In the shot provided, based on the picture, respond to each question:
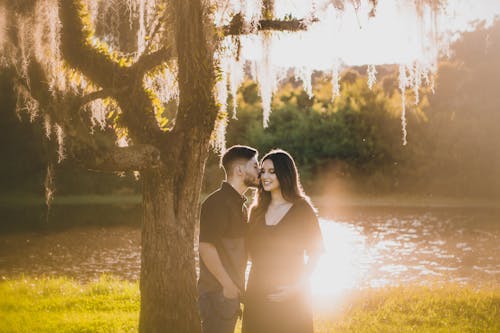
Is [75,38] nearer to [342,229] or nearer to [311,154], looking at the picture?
[342,229]

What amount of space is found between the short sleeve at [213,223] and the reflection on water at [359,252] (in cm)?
533

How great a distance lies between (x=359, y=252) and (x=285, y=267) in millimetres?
12476

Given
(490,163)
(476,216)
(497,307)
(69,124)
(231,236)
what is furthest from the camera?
(490,163)

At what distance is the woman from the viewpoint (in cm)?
387

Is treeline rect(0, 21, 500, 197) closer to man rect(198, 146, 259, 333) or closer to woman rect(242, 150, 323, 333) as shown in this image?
man rect(198, 146, 259, 333)

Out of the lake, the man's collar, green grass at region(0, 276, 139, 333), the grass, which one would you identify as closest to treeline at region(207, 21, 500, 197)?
the lake

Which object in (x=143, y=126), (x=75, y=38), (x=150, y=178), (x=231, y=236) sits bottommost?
(x=231, y=236)

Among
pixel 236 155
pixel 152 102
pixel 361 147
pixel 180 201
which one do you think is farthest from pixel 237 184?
pixel 361 147

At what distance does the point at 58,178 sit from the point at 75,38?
2829 cm

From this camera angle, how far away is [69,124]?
5.14 metres

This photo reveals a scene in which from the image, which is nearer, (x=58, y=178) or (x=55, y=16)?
(x=55, y=16)

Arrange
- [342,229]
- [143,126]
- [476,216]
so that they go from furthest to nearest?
1. [476,216]
2. [342,229]
3. [143,126]

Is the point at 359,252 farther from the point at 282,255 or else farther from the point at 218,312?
the point at 282,255

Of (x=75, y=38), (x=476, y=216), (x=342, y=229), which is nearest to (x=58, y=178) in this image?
(x=342, y=229)
